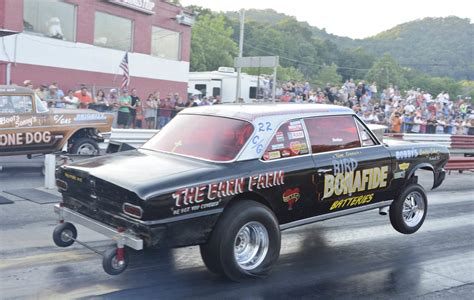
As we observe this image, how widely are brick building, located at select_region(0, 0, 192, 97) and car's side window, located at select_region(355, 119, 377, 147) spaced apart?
657 inches

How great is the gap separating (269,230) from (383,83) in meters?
96.6

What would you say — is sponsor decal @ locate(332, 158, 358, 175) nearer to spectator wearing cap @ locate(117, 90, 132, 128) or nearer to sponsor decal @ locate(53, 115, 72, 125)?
sponsor decal @ locate(53, 115, 72, 125)

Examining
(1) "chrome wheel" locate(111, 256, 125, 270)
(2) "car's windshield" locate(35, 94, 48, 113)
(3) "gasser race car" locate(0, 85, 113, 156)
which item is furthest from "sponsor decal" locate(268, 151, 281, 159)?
(2) "car's windshield" locate(35, 94, 48, 113)

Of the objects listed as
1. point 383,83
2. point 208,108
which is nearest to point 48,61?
point 208,108

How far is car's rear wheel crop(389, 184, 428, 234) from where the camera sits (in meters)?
7.57

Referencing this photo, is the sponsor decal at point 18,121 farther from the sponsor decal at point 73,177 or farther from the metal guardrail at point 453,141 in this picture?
the metal guardrail at point 453,141

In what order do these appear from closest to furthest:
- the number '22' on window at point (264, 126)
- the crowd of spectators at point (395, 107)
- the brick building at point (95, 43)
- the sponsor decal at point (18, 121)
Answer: the number '22' on window at point (264, 126), the sponsor decal at point (18, 121), the brick building at point (95, 43), the crowd of spectators at point (395, 107)

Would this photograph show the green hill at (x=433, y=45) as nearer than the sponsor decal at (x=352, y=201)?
No

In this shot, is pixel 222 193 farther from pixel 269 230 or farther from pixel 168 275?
pixel 168 275

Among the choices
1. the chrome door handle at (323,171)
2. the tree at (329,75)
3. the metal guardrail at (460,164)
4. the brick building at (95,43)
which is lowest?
the metal guardrail at (460,164)

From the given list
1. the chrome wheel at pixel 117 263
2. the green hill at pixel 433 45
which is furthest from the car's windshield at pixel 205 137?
the green hill at pixel 433 45

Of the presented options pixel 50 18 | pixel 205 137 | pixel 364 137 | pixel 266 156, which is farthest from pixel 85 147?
pixel 50 18

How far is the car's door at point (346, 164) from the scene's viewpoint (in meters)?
6.43

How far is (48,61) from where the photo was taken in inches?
894
